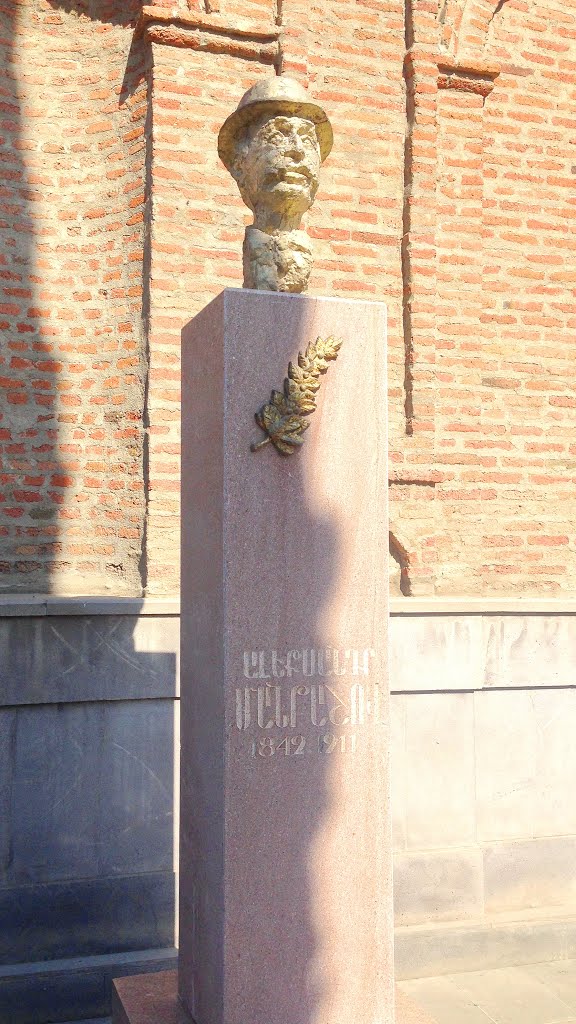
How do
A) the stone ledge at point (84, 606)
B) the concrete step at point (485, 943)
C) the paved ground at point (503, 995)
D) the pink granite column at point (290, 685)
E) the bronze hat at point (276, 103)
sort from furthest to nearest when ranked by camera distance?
1. the concrete step at point (485, 943)
2. the stone ledge at point (84, 606)
3. the paved ground at point (503, 995)
4. the bronze hat at point (276, 103)
5. the pink granite column at point (290, 685)

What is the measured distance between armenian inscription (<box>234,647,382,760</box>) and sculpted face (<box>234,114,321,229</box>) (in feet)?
4.57

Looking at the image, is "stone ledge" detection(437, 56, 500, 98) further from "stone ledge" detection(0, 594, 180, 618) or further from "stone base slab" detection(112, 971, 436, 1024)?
"stone base slab" detection(112, 971, 436, 1024)

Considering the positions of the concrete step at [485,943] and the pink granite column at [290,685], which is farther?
the concrete step at [485,943]

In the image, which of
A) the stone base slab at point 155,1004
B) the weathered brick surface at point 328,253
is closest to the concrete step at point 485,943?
the stone base slab at point 155,1004

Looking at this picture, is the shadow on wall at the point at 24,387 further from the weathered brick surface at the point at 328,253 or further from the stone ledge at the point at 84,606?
the stone ledge at the point at 84,606

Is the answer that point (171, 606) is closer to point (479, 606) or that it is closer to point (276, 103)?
point (479, 606)

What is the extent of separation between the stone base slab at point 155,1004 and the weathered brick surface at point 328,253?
1.64m

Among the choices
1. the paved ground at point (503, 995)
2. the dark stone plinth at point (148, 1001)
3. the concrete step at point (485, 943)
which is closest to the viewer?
the dark stone plinth at point (148, 1001)

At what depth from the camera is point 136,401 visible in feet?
14.8

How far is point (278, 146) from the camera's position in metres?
2.97

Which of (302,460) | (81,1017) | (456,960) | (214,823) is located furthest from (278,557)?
(456,960)

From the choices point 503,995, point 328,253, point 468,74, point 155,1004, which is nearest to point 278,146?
point 328,253

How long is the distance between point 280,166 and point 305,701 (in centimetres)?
164

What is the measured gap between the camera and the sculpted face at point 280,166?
2.97m
